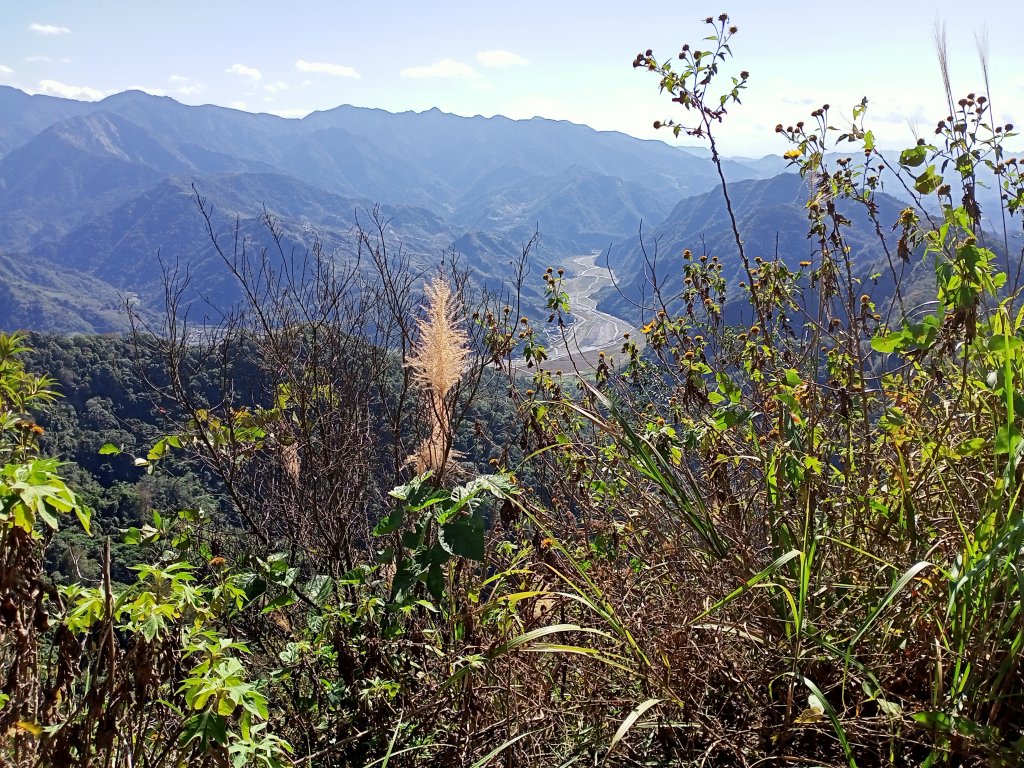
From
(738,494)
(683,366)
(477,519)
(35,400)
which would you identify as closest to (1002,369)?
(738,494)

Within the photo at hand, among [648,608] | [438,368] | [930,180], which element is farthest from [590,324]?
[648,608]

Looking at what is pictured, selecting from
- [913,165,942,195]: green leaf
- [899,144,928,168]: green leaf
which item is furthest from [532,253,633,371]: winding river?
[913,165,942,195]: green leaf

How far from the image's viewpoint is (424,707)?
1.79m

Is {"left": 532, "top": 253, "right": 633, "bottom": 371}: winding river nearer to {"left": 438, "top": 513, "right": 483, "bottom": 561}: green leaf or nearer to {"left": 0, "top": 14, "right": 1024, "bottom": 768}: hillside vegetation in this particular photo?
{"left": 0, "top": 14, "right": 1024, "bottom": 768}: hillside vegetation

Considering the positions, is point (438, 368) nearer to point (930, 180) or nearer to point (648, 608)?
point (648, 608)

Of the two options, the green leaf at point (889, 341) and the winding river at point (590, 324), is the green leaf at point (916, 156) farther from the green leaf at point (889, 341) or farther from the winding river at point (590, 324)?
the winding river at point (590, 324)

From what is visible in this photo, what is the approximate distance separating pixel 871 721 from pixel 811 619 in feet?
0.81

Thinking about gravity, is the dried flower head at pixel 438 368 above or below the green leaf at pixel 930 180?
below

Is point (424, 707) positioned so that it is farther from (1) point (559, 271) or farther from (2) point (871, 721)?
(1) point (559, 271)

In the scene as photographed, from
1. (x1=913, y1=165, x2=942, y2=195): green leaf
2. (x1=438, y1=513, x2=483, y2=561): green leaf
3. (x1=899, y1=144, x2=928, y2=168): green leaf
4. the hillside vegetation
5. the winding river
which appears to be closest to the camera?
the hillside vegetation

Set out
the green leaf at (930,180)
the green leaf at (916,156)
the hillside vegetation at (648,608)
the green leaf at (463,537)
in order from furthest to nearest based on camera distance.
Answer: the green leaf at (916,156) → the green leaf at (930,180) → the green leaf at (463,537) → the hillside vegetation at (648,608)

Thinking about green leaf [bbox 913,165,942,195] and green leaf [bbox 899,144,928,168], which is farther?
green leaf [bbox 899,144,928,168]

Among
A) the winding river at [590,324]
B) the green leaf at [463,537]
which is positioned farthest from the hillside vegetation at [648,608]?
the winding river at [590,324]

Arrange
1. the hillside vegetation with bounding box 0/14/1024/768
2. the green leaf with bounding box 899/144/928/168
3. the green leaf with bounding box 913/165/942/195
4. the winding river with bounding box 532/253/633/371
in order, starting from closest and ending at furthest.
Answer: the hillside vegetation with bounding box 0/14/1024/768 < the green leaf with bounding box 913/165/942/195 < the green leaf with bounding box 899/144/928/168 < the winding river with bounding box 532/253/633/371
